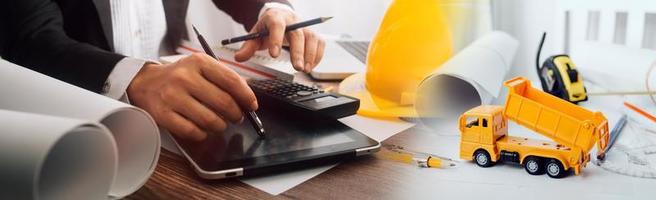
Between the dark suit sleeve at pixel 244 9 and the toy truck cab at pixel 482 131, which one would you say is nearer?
the toy truck cab at pixel 482 131

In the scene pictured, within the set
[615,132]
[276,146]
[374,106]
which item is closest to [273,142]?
[276,146]

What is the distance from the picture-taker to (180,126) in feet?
1.37

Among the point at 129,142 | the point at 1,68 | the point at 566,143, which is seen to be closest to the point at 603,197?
the point at 566,143

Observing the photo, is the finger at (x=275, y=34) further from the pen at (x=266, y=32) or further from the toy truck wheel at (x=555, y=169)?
the toy truck wheel at (x=555, y=169)

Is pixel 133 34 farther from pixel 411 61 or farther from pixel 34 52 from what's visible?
pixel 411 61

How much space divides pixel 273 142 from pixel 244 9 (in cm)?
17

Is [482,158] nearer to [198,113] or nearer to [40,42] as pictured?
[198,113]

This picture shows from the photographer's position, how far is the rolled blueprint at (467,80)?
1.29 ft

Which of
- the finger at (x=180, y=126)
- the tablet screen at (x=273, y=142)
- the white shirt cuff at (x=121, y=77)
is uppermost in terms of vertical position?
the white shirt cuff at (x=121, y=77)

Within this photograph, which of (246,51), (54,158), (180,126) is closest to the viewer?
(54,158)

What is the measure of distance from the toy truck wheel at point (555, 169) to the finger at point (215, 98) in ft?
0.70

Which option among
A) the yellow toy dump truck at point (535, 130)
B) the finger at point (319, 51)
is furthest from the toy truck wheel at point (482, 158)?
the finger at point (319, 51)

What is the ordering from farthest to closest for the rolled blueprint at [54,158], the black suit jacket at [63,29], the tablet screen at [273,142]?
the black suit jacket at [63,29] → the tablet screen at [273,142] → the rolled blueprint at [54,158]

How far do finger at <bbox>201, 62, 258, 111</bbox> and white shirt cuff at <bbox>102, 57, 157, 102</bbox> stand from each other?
66 millimetres
